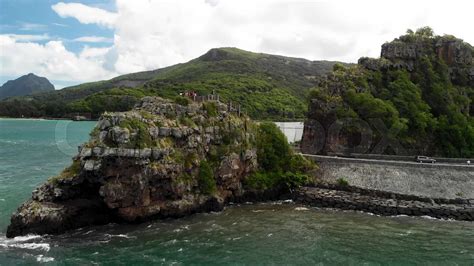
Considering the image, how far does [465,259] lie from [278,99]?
156m

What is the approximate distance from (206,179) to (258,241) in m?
12.5

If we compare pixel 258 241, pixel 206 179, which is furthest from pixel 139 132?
pixel 258 241

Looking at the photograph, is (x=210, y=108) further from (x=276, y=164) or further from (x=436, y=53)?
(x=436, y=53)

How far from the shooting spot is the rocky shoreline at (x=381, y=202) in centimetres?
5062

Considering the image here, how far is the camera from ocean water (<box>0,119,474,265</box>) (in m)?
35.4

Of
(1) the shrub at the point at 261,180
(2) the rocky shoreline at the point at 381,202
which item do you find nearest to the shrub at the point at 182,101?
(1) the shrub at the point at 261,180

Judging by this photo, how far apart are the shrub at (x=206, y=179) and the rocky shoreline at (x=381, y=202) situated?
12153 millimetres

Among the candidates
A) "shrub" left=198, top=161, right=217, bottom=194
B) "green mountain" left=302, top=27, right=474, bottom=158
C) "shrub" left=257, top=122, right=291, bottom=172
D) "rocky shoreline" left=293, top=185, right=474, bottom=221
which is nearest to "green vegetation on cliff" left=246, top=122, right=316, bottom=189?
"shrub" left=257, top=122, right=291, bottom=172

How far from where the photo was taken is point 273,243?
3966 cm

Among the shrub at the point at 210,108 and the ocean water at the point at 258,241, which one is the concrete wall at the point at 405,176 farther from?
the shrub at the point at 210,108

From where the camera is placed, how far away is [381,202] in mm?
52906

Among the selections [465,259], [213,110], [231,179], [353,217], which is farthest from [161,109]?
[465,259]

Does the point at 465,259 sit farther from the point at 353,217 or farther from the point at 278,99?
the point at 278,99

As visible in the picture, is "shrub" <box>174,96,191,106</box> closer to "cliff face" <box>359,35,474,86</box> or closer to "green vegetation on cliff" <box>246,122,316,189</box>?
"green vegetation on cliff" <box>246,122,316,189</box>
